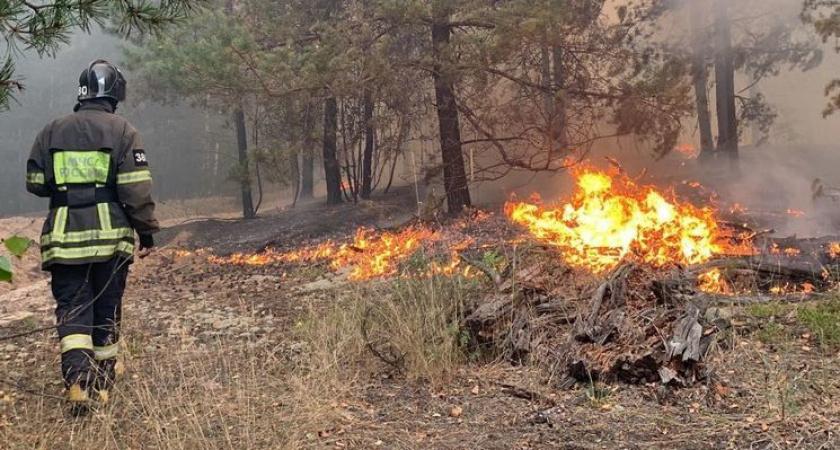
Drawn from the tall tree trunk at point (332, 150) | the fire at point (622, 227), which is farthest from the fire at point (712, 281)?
the tall tree trunk at point (332, 150)

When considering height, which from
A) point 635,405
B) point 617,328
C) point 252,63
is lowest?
point 635,405

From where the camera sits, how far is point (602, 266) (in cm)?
573

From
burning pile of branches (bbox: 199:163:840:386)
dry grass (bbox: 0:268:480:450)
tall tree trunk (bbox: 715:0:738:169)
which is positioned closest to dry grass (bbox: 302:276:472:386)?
dry grass (bbox: 0:268:480:450)

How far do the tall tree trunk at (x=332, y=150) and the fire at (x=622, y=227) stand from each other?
22.8 ft

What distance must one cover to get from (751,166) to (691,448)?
16966 mm

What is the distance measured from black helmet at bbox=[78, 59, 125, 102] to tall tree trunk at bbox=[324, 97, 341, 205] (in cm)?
857

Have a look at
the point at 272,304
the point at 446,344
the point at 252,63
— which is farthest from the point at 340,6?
the point at 446,344

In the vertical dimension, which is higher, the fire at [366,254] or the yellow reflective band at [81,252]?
the yellow reflective band at [81,252]

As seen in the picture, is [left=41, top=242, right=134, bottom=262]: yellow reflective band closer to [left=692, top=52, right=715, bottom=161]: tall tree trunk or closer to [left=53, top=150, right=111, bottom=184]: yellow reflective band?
[left=53, top=150, right=111, bottom=184]: yellow reflective band

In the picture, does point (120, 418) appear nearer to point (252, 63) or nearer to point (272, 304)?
point (272, 304)

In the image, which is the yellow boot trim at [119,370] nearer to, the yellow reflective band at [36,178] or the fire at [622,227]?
the yellow reflective band at [36,178]

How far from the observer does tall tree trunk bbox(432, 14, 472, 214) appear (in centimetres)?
1154

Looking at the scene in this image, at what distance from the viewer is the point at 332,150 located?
54.7 ft

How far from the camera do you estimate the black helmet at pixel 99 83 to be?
157 inches
